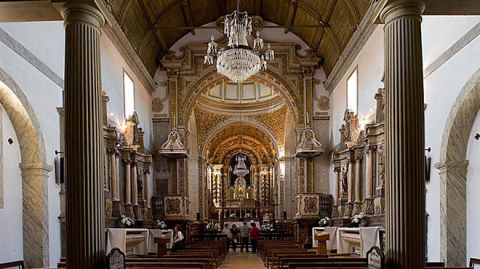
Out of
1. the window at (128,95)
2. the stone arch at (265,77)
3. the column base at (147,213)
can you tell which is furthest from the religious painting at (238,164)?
the window at (128,95)

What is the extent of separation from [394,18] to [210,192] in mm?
25876

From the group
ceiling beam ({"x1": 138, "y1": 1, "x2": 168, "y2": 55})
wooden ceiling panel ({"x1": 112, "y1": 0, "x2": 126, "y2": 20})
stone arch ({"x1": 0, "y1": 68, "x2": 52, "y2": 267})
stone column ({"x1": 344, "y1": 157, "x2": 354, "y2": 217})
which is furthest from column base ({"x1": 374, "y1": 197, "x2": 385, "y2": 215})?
ceiling beam ({"x1": 138, "y1": 1, "x2": 168, "y2": 55})

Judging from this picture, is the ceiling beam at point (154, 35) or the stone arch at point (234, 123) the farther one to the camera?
the stone arch at point (234, 123)

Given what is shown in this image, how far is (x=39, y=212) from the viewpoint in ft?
33.1

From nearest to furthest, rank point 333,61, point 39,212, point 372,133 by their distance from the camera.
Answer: point 39,212, point 372,133, point 333,61

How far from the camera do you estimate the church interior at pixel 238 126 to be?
568cm

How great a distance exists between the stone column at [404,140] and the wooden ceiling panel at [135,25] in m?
10.3

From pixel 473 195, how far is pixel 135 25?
10556mm

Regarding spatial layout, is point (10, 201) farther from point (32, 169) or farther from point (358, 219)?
point (358, 219)

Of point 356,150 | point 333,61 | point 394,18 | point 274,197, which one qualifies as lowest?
point 274,197

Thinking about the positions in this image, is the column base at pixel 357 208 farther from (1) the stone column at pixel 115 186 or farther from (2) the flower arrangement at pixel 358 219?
(1) the stone column at pixel 115 186

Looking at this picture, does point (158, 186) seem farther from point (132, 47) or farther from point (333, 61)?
point (333, 61)

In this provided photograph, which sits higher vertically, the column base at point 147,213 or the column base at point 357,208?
the column base at point 357,208

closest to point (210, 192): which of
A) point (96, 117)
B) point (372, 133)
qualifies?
point (372, 133)
